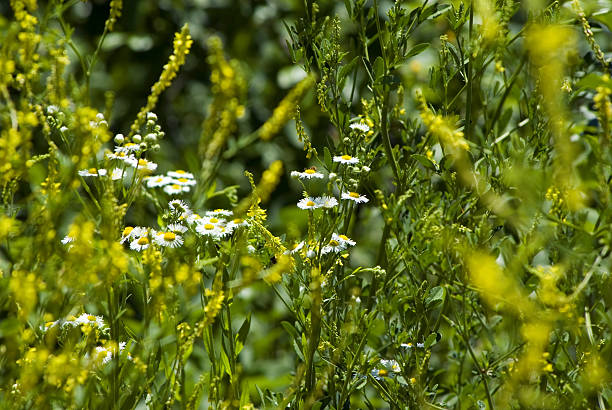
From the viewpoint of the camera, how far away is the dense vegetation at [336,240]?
60cm

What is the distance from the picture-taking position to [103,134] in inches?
24.6

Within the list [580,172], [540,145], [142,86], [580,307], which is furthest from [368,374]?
[142,86]

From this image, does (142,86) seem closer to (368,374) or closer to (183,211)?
(183,211)

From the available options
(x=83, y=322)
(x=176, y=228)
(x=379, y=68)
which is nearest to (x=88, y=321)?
(x=83, y=322)

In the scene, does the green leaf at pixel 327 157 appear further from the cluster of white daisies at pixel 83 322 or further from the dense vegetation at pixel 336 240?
the cluster of white daisies at pixel 83 322

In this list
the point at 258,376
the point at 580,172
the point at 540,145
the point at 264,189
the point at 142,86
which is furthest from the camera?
the point at 142,86

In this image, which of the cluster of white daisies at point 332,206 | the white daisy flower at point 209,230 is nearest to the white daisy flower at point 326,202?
the cluster of white daisies at point 332,206

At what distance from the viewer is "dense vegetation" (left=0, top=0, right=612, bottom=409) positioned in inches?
23.6

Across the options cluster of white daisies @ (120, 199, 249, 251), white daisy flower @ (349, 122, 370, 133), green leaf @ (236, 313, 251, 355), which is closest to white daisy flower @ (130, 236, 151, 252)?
cluster of white daisies @ (120, 199, 249, 251)

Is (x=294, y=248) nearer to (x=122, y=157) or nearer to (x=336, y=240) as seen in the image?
(x=336, y=240)

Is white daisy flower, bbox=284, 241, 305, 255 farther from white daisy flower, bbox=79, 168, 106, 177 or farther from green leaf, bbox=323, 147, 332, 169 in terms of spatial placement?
white daisy flower, bbox=79, 168, 106, 177

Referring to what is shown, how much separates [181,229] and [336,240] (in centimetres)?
16

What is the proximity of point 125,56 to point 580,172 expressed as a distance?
123 cm

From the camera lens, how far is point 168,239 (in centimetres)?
75
